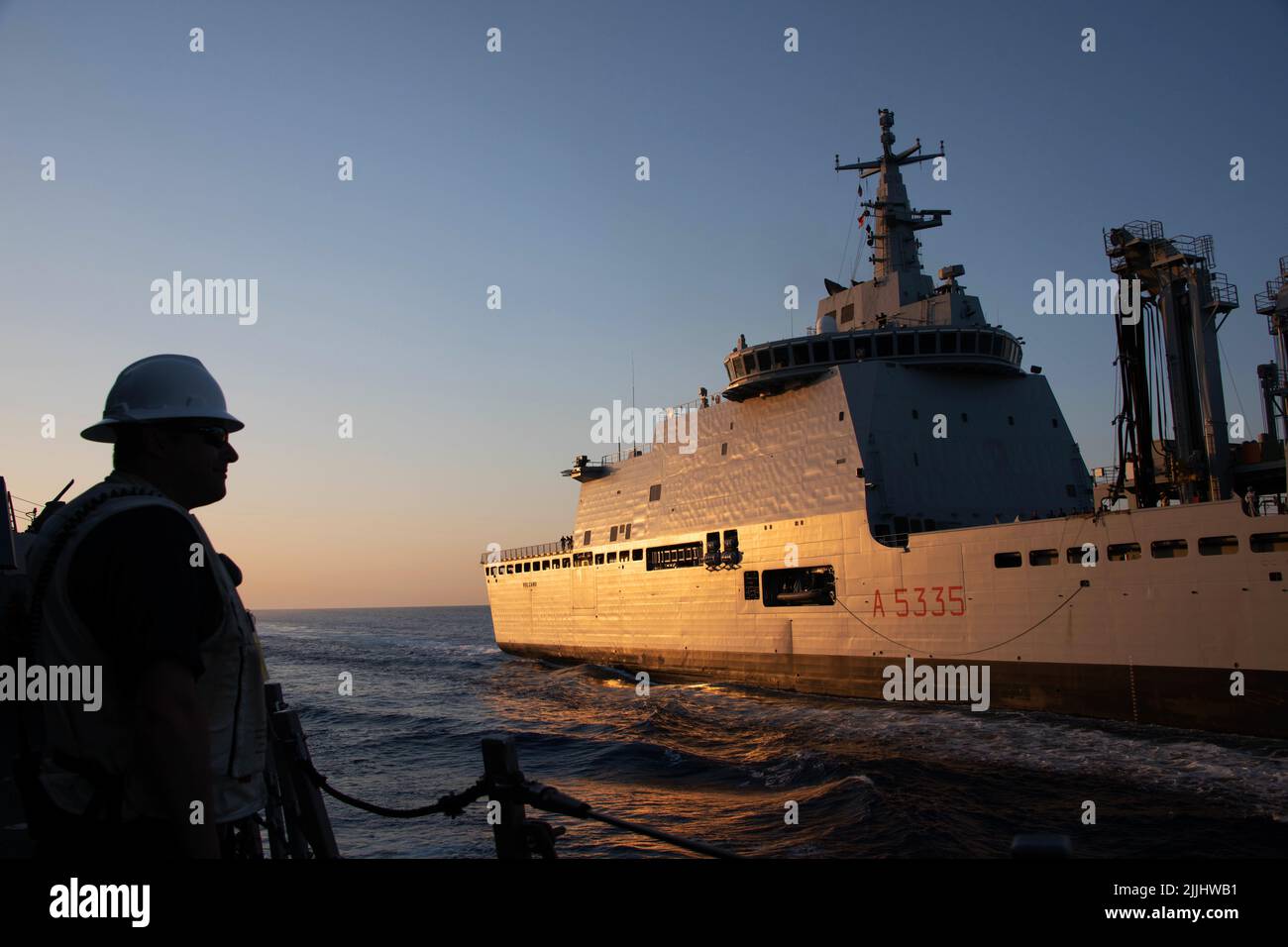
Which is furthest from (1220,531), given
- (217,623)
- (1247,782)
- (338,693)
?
(338,693)

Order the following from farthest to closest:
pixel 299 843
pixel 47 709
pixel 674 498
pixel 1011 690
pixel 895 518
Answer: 1. pixel 674 498
2. pixel 895 518
3. pixel 1011 690
4. pixel 299 843
5. pixel 47 709

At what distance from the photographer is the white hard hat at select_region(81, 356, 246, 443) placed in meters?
2.54

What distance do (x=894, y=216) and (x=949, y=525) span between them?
12.3m

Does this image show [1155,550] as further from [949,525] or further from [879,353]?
[879,353]

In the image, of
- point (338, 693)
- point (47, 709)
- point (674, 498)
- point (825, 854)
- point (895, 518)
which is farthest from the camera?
point (338, 693)

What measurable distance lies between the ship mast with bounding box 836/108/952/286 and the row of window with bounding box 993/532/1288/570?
13.3 m

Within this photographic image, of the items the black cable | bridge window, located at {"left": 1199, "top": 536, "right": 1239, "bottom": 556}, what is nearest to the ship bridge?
bridge window, located at {"left": 1199, "top": 536, "right": 1239, "bottom": 556}

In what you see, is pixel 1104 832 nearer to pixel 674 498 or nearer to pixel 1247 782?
pixel 1247 782

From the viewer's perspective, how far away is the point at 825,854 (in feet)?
37.2

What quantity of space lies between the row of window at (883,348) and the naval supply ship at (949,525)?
0.07m

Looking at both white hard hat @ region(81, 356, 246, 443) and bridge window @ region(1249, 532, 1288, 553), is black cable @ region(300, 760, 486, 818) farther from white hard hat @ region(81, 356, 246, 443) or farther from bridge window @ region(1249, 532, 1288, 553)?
bridge window @ region(1249, 532, 1288, 553)

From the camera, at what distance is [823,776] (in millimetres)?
15742

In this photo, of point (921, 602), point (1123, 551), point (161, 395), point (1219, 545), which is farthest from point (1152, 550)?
point (161, 395)
